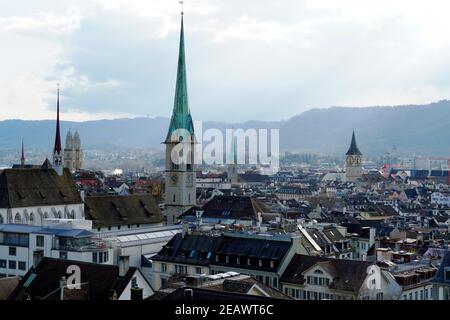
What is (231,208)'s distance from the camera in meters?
66.4

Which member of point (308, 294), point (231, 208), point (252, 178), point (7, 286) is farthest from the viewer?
point (252, 178)

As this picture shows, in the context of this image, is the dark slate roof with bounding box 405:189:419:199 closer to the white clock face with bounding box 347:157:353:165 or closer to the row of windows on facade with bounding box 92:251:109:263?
the white clock face with bounding box 347:157:353:165

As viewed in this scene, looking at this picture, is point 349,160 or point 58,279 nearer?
point 58,279

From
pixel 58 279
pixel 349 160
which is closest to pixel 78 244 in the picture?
pixel 58 279

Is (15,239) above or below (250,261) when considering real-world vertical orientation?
above

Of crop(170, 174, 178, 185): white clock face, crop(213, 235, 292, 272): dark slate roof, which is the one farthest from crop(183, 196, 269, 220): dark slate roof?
crop(213, 235, 292, 272): dark slate roof

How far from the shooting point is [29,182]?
53.0 m

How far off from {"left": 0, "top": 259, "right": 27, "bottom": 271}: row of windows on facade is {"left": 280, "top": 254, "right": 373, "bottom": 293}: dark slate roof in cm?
1478

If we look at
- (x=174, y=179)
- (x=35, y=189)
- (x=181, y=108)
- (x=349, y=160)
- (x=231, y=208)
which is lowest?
(x=231, y=208)

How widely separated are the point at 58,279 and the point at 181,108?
4756 cm

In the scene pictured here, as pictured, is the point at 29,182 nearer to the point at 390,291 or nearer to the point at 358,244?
the point at 358,244

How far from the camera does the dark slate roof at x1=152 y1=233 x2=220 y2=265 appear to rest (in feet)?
128

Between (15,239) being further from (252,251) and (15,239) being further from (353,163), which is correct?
(353,163)
